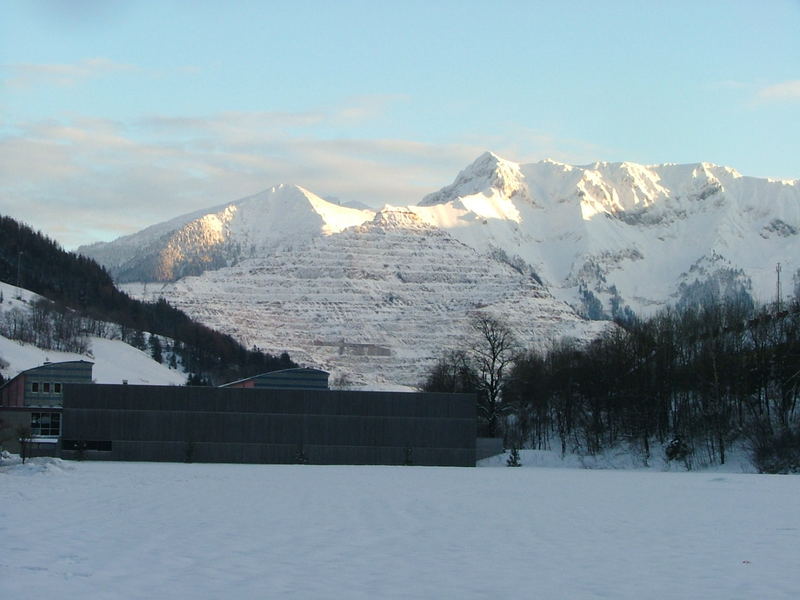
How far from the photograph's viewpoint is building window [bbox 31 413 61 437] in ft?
227

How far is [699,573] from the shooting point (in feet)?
56.5

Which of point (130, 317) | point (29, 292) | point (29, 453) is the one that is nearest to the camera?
point (29, 453)

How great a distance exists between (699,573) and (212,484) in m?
22.6

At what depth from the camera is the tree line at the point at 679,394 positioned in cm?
6153

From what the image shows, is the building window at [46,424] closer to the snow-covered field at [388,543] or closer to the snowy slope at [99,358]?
the snow-covered field at [388,543]

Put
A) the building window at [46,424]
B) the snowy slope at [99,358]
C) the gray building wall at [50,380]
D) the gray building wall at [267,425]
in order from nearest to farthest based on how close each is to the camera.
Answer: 1. the gray building wall at [267,425]
2. the building window at [46,424]
3. the gray building wall at [50,380]
4. the snowy slope at [99,358]

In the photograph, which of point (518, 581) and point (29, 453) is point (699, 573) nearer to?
point (518, 581)

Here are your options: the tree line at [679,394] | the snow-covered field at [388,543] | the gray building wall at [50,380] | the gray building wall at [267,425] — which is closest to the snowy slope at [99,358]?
the gray building wall at [50,380]

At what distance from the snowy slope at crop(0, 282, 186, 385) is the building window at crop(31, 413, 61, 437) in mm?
55945

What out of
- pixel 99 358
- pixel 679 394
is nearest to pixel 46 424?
pixel 679 394

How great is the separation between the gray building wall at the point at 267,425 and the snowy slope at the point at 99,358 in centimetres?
6463

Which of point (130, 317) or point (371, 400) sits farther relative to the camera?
point (130, 317)

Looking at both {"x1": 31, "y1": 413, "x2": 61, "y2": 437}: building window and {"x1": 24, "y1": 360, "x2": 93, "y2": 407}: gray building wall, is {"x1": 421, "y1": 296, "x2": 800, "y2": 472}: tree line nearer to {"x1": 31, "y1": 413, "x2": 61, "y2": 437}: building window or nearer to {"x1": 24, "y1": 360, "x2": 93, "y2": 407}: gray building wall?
{"x1": 31, "y1": 413, "x2": 61, "y2": 437}: building window

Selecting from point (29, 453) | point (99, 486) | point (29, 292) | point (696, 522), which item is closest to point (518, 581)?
point (696, 522)
